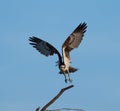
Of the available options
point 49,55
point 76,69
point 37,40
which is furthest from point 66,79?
point 37,40

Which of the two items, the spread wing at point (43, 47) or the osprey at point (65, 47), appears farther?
the spread wing at point (43, 47)

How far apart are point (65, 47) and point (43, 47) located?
106 centimetres

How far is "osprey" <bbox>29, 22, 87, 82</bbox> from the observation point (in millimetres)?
18359

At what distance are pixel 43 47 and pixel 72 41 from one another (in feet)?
3.38

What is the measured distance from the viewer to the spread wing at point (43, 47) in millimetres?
19502

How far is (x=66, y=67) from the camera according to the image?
18.3 meters

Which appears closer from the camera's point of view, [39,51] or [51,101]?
[51,101]

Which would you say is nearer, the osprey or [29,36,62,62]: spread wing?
the osprey

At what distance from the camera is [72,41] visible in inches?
771

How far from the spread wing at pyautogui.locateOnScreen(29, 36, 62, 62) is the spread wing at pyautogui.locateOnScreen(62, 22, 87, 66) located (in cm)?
26

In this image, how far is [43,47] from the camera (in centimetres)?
2006

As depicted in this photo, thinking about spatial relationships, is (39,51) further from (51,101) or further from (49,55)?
(51,101)

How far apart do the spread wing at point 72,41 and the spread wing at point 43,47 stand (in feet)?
0.84

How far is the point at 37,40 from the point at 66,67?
259 centimetres
